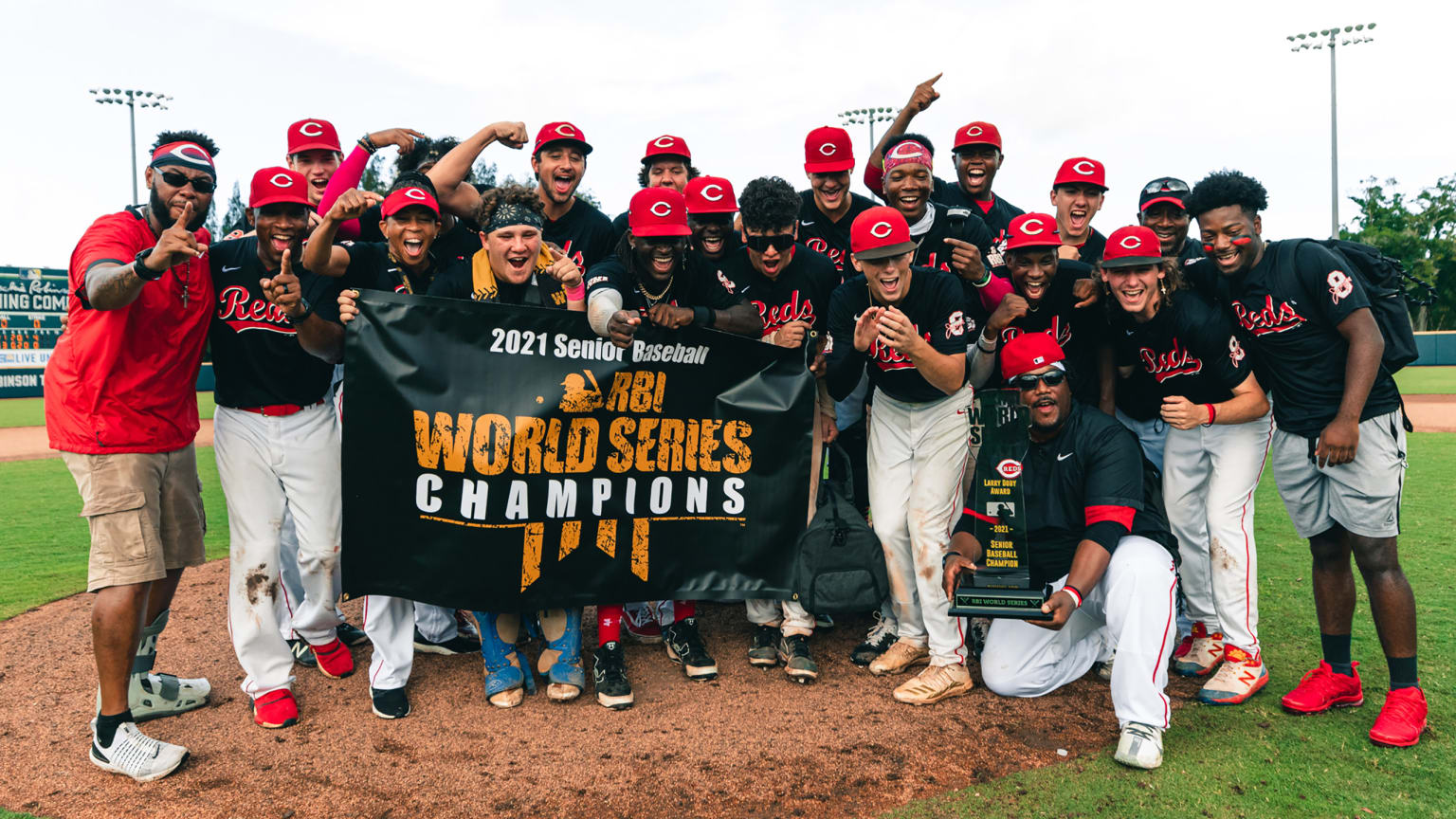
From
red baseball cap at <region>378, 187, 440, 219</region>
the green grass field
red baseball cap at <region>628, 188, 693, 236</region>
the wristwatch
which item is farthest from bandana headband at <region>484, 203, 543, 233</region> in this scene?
the green grass field

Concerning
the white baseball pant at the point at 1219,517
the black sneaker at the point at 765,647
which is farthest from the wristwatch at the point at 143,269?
the white baseball pant at the point at 1219,517

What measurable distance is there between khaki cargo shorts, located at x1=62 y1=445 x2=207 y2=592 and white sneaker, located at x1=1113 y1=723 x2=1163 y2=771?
390cm

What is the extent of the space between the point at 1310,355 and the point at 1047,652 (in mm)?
1786

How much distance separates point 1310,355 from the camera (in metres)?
4.04

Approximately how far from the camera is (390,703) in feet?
13.3

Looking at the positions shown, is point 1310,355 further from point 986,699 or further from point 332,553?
point 332,553

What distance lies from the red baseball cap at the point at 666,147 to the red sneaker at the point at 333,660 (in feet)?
10.9

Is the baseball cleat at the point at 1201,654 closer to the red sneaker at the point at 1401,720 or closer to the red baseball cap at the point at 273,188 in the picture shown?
the red sneaker at the point at 1401,720

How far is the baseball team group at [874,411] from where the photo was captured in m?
3.67

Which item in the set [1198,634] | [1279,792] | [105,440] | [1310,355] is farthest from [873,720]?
[105,440]

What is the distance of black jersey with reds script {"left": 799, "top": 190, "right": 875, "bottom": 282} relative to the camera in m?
5.29

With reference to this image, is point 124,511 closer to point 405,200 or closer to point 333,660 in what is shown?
point 333,660

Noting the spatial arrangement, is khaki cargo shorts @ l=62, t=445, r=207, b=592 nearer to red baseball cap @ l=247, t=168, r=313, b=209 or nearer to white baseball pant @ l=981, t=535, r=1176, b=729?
red baseball cap @ l=247, t=168, r=313, b=209

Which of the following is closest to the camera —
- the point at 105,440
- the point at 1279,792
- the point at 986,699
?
the point at 1279,792
